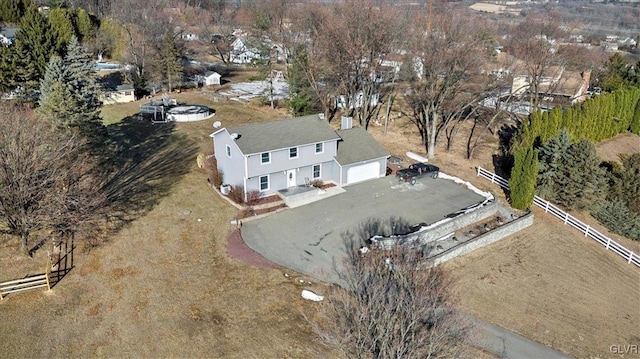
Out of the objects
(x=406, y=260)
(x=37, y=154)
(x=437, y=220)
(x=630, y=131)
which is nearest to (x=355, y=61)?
(x=437, y=220)

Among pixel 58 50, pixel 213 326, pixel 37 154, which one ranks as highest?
pixel 58 50

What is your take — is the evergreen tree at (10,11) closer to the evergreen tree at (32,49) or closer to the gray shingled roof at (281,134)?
the evergreen tree at (32,49)

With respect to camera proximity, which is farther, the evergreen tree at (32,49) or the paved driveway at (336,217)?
the evergreen tree at (32,49)

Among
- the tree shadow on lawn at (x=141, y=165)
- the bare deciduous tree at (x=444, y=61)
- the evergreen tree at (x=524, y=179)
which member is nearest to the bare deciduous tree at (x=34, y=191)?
the tree shadow on lawn at (x=141, y=165)

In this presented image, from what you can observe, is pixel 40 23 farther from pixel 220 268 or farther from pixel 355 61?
pixel 220 268

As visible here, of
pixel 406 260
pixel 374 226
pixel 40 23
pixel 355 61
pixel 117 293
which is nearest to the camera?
pixel 117 293

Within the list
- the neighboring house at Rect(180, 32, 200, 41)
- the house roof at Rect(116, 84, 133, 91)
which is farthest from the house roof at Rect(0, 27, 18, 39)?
the neighboring house at Rect(180, 32, 200, 41)
